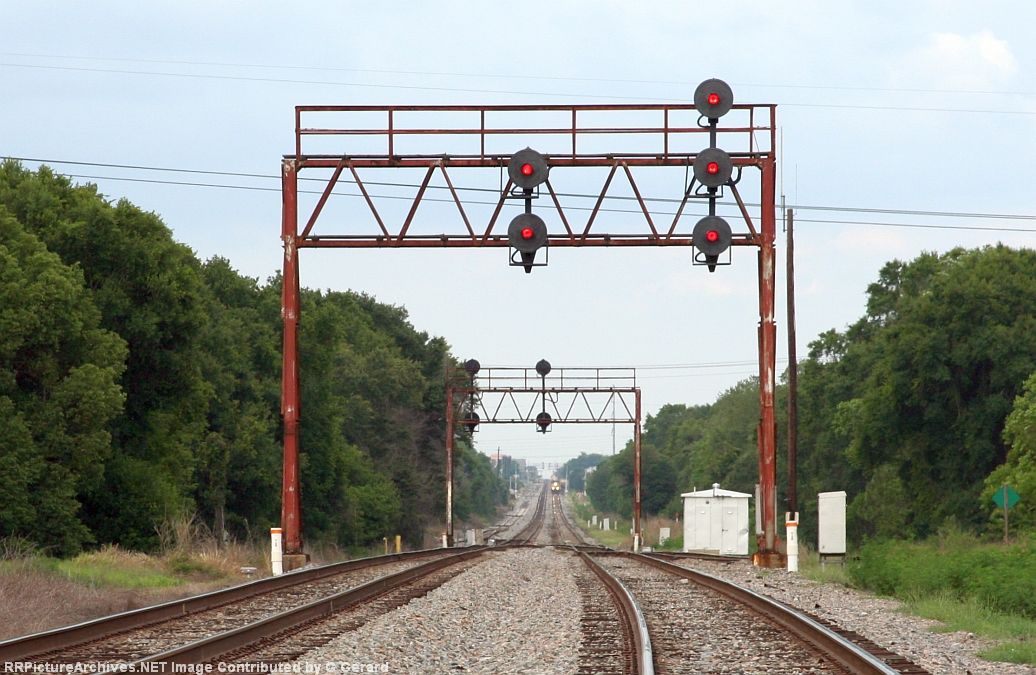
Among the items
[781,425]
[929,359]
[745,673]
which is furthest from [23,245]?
[781,425]

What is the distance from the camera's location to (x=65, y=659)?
40.7ft

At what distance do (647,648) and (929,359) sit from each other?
4979 centimetres

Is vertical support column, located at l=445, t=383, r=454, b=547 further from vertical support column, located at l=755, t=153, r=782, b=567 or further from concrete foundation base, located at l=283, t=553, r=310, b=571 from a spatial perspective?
concrete foundation base, located at l=283, t=553, r=310, b=571

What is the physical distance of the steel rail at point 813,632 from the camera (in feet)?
37.9

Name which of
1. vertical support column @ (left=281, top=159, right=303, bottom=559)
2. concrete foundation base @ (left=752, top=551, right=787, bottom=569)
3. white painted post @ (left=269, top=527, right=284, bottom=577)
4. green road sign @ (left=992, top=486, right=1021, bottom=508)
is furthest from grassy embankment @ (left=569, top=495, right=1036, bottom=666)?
vertical support column @ (left=281, top=159, right=303, bottom=559)

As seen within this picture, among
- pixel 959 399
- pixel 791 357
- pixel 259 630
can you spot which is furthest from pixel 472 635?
Answer: pixel 959 399

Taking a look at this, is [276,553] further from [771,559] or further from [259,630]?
[259,630]

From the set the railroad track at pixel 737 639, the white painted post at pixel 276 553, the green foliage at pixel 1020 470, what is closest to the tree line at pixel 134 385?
the white painted post at pixel 276 553

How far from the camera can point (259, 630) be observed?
14.4m

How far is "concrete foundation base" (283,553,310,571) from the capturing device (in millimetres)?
29641

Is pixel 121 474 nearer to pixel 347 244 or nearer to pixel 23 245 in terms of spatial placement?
pixel 23 245

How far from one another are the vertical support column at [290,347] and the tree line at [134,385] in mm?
9976

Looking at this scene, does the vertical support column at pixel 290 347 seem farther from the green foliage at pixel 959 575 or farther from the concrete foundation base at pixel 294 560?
the green foliage at pixel 959 575

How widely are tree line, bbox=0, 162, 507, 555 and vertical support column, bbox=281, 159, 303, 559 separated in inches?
393
